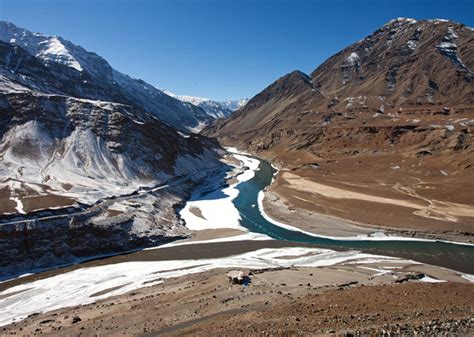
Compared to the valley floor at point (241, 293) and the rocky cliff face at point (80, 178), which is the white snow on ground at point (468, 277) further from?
the rocky cliff face at point (80, 178)

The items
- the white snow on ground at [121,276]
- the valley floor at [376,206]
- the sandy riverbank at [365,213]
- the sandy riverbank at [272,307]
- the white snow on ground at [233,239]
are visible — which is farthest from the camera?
the valley floor at [376,206]

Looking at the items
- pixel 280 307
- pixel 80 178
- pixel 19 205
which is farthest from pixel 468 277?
pixel 80 178

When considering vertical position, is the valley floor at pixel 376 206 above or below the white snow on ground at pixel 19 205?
below

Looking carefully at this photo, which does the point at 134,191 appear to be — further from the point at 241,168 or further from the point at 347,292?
the point at 241,168

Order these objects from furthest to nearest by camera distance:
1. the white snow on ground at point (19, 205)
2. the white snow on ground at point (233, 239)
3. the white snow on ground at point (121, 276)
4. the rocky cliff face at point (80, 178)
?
the white snow on ground at point (233, 239) → the white snow on ground at point (19, 205) → the rocky cliff face at point (80, 178) → the white snow on ground at point (121, 276)

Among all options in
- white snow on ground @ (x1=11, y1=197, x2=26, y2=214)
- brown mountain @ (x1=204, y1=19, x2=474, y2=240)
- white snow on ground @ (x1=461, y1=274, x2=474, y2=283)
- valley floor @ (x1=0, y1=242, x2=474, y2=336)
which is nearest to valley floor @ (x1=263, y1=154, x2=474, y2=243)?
brown mountain @ (x1=204, y1=19, x2=474, y2=240)

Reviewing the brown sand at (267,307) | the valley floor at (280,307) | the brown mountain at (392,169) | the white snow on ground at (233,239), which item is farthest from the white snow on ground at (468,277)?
the white snow on ground at (233,239)

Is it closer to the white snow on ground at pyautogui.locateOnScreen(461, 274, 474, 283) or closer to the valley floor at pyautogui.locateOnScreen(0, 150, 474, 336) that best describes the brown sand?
the valley floor at pyautogui.locateOnScreen(0, 150, 474, 336)
